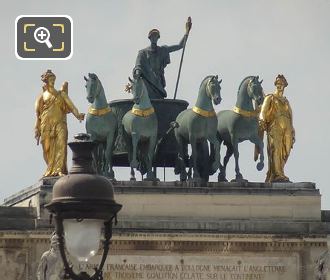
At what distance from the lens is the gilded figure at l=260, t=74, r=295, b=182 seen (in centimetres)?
4484

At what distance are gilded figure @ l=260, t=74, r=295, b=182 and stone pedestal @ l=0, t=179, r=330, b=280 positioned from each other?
2.98ft

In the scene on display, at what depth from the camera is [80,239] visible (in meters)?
14.6

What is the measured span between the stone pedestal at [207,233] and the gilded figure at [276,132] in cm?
91

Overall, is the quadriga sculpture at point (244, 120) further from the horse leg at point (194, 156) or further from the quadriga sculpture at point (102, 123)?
the quadriga sculpture at point (102, 123)

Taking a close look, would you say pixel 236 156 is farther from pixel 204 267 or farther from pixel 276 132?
pixel 204 267

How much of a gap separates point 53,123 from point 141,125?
2.40 metres

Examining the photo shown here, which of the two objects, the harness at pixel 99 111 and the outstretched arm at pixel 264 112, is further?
the outstretched arm at pixel 264 112

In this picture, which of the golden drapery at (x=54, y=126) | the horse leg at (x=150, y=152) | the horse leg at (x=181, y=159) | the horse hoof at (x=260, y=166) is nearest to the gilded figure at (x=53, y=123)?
the golden drapery at (x=54, y=126)

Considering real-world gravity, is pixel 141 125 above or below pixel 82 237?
above

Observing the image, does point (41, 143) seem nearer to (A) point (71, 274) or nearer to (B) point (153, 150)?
(B) point (153, 150)

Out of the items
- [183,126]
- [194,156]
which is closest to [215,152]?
[194,156]

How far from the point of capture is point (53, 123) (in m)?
44.1

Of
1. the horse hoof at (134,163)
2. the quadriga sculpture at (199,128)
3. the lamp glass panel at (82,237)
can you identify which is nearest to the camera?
the lamp glass panel at (82,237)

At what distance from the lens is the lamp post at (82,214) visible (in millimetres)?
14602
